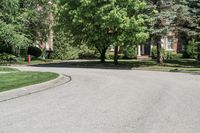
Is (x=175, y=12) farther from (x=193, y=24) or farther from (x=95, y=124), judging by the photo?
(x=95, y=124)

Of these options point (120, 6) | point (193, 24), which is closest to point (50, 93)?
point (120, 6)

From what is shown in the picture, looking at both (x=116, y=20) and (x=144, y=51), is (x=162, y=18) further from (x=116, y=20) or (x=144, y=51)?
(x=144, y=51)

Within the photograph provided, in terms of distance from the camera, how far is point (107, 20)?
1280 inches

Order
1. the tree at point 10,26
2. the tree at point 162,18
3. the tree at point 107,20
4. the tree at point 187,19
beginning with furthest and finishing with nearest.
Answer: the tree at point 10,26 → the tree at point 187,19 → the tree at point 162,18 → the tree at point 107,20

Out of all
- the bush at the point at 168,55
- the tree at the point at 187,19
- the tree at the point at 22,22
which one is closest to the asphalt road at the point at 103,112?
Answer: the tree at the point at 187,19

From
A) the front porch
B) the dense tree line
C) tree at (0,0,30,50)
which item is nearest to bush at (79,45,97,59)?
the front porch

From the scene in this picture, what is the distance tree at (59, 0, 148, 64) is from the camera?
3269 cm

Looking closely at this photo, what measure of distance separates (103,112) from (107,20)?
874 inches

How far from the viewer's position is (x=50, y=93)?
15.4 meters

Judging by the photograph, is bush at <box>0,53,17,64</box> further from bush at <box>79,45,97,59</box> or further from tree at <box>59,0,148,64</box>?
bush at <box>79,45,97,59</box>

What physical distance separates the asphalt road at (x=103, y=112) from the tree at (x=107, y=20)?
16882 millimetres

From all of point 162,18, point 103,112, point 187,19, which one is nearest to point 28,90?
point 103,112

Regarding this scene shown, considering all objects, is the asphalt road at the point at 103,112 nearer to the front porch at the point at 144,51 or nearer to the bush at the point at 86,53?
the bush at the point at 86,53

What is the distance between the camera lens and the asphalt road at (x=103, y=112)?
8828 mm
